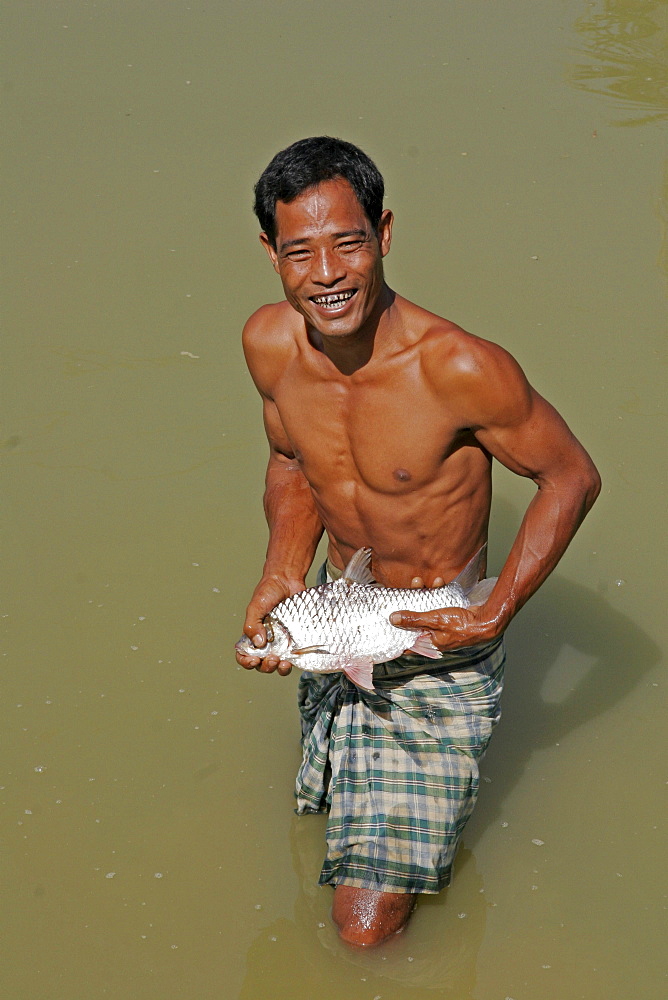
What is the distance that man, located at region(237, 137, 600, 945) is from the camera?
9.61 feet

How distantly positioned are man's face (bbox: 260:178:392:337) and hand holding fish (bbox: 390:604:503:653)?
75 cm

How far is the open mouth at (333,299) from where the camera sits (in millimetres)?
2918

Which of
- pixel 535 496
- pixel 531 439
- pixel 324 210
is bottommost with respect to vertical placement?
pixel 535 496

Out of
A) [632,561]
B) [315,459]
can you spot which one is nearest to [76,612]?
[315,459]

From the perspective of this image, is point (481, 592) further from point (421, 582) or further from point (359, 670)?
point (359, 670)

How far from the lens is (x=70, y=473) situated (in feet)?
17.4

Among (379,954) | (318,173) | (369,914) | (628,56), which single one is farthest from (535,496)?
(628,56)

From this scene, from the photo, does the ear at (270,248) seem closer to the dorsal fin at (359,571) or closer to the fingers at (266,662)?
the dorsal fin at (359,571)

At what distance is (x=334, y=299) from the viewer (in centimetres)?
293

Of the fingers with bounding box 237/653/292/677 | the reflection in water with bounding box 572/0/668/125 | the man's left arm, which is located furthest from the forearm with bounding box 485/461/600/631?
the reflection in water with bounding box 572/0/668/125

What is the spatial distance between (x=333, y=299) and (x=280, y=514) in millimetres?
831

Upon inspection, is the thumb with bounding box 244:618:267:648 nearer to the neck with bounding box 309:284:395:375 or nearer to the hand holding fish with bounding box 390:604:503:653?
the hand holding fish with bounding box 390:604:503:653

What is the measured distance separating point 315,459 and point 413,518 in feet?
1.09

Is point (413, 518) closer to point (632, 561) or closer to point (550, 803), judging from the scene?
point (550, 803)
